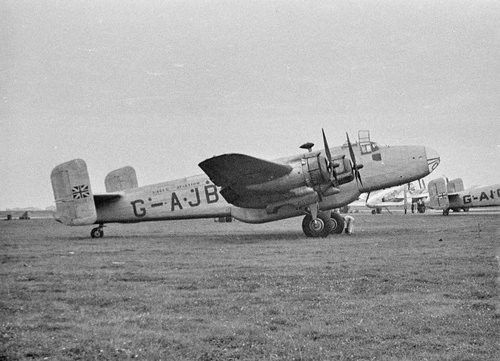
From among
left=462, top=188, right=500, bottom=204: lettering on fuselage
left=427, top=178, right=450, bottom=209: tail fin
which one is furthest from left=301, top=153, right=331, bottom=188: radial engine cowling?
left=427, top=178, right=450, bottom=209: tail fin

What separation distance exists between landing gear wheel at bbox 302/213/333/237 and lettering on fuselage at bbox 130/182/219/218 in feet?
11.8

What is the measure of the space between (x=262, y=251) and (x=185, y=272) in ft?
10.9

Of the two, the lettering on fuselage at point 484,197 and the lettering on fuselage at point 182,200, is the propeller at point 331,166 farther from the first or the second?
the lettering on fuselage at point 484,197

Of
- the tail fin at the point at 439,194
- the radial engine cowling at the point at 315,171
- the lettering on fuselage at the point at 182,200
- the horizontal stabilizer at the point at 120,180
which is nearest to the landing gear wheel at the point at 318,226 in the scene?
the radial engine cowling at the point at 315,171

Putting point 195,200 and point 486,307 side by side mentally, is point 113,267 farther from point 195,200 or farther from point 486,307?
point 195,200

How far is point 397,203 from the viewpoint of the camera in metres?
64.9

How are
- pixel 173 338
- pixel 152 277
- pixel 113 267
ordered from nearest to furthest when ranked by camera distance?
pixel 173 338 → pixel 152 277 → pixel 113 267

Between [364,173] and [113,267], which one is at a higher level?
[364,173]

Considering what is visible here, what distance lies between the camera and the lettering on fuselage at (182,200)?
1706 cm

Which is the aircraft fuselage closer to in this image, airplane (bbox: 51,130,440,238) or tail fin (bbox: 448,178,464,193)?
airplane (bbox: 51,130,440,238)

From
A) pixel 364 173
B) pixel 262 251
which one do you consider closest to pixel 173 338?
pixel 262 251

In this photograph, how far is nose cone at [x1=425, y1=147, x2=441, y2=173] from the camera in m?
15.9

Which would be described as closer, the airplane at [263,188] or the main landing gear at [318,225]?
the airplane at [263,188]

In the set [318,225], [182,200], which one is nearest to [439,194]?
[318,225]
